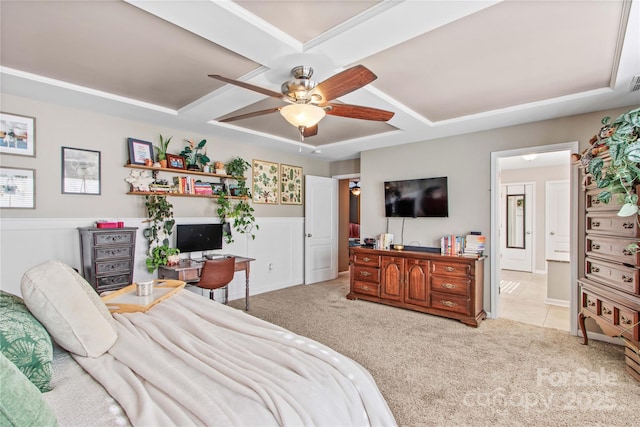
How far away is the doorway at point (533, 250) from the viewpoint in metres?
3.47

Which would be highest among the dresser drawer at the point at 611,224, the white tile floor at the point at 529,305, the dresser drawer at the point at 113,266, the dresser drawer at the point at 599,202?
the dresser drawer at the point at 599,202

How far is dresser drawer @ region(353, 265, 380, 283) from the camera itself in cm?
446

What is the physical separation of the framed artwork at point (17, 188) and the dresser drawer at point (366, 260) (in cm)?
385

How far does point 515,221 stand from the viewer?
7.12 m

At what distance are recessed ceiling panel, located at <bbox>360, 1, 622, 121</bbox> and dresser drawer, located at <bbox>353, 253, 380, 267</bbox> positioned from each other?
2.20 meters

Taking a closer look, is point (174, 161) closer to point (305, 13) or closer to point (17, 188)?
point (17, 188)

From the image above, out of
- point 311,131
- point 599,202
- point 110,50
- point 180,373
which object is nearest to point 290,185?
point 311,131

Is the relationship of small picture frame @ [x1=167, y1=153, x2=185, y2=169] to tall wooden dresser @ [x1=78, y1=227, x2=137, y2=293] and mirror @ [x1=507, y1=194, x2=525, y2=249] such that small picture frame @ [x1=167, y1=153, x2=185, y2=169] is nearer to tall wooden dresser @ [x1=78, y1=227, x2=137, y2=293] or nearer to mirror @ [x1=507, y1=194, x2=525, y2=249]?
tall wooden dresser @ [x1=78, y1=227, x2=137, y2=293]

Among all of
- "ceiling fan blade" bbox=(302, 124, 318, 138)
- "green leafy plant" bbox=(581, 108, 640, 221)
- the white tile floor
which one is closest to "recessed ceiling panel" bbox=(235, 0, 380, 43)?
"ceiling fan blade" bbox=(302, 124, 318, 138)

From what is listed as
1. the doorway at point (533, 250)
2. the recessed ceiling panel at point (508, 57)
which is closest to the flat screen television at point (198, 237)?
the recessed ceiling panel at point (508, 57)

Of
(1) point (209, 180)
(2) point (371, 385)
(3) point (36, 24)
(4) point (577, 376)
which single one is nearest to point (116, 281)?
(1) point (209, 180)

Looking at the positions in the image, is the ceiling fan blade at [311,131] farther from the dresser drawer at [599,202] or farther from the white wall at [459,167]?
the dresser drawer at [599,202]

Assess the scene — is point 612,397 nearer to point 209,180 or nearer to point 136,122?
point 209,180

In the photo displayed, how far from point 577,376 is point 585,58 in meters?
2.51
